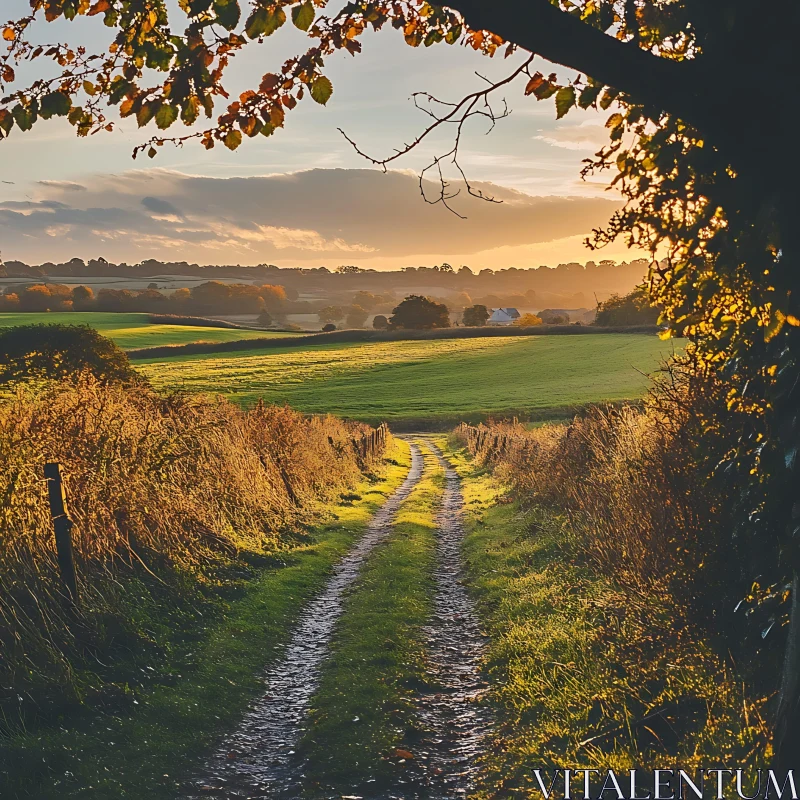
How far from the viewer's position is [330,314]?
5827 inches

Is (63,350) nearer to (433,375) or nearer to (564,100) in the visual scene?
(564,100)

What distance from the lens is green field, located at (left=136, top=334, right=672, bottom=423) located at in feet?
193

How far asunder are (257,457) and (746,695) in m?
12.3

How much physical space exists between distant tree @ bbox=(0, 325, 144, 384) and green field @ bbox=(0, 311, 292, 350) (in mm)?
53248

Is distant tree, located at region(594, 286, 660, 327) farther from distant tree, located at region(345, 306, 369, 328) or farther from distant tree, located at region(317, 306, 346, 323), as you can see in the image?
distant tree, located at region(317, 306, 346, 323)

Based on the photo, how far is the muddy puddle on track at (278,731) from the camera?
6199 mm

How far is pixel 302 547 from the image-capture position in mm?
14680

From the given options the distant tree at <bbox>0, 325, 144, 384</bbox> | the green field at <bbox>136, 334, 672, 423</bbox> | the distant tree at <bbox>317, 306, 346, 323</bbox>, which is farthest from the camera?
the distant tree at <bbox>317, 306, 346, 323</bbox>

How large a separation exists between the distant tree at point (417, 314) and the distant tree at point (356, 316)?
2849 centimetres

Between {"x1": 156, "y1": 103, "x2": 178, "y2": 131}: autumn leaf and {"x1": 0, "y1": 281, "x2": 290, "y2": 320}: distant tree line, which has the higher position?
{"x1": 0, "y1": 281, "x2": 290, "y2": 320}: distant tree line

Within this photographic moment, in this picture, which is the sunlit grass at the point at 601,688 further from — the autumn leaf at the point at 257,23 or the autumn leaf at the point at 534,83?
the autumn leaf at the point at 257,23

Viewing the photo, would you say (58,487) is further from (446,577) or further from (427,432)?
(427,432)

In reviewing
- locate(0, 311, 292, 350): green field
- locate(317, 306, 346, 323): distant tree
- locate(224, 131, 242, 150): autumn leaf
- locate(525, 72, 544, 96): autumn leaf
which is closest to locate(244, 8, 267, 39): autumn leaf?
locate(224, 131, 242, 150): autumn leaf

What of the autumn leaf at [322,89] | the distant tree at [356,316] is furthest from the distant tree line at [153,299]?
the autumn leaf at [322,89]
